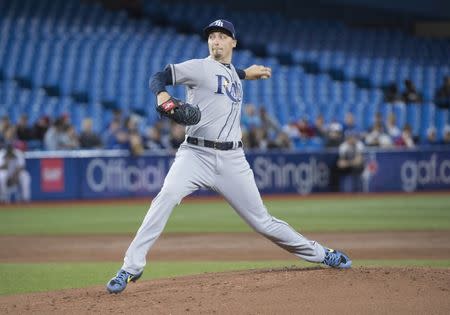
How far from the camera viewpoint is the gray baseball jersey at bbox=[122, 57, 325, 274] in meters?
6.67

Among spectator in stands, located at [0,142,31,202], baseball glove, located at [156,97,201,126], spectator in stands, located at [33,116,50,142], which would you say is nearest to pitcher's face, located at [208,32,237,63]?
baseball glove, located at [156,97,201,126]

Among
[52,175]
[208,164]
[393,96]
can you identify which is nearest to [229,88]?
[208,164]

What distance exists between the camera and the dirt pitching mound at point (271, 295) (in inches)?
245

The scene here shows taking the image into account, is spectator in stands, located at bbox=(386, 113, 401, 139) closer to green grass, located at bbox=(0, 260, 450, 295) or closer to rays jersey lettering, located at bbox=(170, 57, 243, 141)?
green grass, located at bbox=(0, 260, 450, 295)

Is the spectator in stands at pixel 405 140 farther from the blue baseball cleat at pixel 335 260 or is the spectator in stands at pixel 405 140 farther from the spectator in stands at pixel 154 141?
the blue baseball cleat at pixel 335 260

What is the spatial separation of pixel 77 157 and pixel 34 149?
Result: 98 centimetres

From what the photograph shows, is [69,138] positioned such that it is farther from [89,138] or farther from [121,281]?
[121,281]

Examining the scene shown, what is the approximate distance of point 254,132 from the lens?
20.5 m

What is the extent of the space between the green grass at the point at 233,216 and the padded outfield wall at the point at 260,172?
77 cm

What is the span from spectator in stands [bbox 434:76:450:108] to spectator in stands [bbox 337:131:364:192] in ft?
15.6

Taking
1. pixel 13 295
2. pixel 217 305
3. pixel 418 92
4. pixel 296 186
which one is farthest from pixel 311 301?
pixel 418 92

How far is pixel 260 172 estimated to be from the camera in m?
20.5

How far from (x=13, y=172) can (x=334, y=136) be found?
754 cm

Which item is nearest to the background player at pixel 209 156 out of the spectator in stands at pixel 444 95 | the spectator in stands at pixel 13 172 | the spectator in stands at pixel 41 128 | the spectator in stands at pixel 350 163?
the spectator in stands at pixel 13 172
